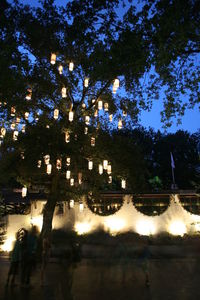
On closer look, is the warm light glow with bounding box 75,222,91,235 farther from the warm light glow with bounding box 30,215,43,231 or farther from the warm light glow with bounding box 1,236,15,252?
the warm light glow with bounding box 1,236,15,252

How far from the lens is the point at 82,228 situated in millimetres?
17047

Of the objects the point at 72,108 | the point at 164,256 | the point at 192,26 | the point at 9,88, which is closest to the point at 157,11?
the point at 192,26

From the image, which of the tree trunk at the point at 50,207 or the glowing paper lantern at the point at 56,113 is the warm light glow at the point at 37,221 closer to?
the tree trunk at the point at 50,207

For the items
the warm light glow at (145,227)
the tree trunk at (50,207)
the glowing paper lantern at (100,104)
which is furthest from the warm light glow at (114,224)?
the glowing paper lantern at (100,104)

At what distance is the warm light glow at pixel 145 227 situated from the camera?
54.3 feet

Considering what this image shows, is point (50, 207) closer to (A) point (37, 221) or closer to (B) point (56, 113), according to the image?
(A) point (37, 221)

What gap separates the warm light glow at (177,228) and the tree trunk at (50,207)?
6995mm

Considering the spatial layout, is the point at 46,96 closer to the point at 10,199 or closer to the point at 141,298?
the point at 10,199

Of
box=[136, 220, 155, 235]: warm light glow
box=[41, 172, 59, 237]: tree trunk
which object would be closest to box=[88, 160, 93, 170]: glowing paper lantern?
box=[41, 172, 59, 237]: tree trunk

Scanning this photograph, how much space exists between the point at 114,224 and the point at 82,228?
1962 millimetres

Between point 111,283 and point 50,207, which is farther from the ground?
point 50,207

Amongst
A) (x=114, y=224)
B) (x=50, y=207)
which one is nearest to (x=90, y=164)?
(x=50, y=207)

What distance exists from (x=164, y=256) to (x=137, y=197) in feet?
13.1

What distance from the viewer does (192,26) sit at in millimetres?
7383
